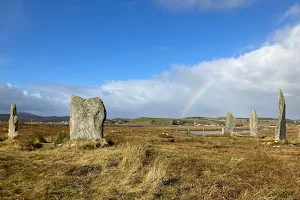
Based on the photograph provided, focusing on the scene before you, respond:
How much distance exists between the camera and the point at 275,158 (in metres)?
15.7

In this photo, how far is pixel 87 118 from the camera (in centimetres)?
2095

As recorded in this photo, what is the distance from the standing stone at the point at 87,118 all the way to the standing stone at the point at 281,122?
704 inches

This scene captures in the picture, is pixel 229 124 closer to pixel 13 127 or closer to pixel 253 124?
pixel 253 124

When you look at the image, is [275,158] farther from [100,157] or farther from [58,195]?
[58,195]

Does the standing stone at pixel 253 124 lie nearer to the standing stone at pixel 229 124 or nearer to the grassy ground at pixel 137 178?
the standing stone at pixel 229 124

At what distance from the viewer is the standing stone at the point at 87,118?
2069 cm

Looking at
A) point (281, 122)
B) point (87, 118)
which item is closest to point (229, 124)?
point (281, 122)

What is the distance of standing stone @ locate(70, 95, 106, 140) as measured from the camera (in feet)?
67.9

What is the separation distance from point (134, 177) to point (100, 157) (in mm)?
3122

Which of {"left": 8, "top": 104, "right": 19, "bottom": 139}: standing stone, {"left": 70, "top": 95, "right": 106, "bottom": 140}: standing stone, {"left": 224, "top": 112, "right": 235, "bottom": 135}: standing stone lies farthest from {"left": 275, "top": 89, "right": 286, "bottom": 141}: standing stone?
{"left": 8, "top": 104, "right": 19, "bottom": 139}: standing stone

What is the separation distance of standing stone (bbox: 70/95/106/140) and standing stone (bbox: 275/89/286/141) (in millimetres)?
17876

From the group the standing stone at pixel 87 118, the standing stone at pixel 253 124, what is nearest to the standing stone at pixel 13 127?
the standing stone at pixel 87 118

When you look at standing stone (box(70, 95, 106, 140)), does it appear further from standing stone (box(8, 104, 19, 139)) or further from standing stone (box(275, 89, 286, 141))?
standing stone (box(275, 89, 286, 141))

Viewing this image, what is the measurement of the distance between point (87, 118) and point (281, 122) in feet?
64.5
